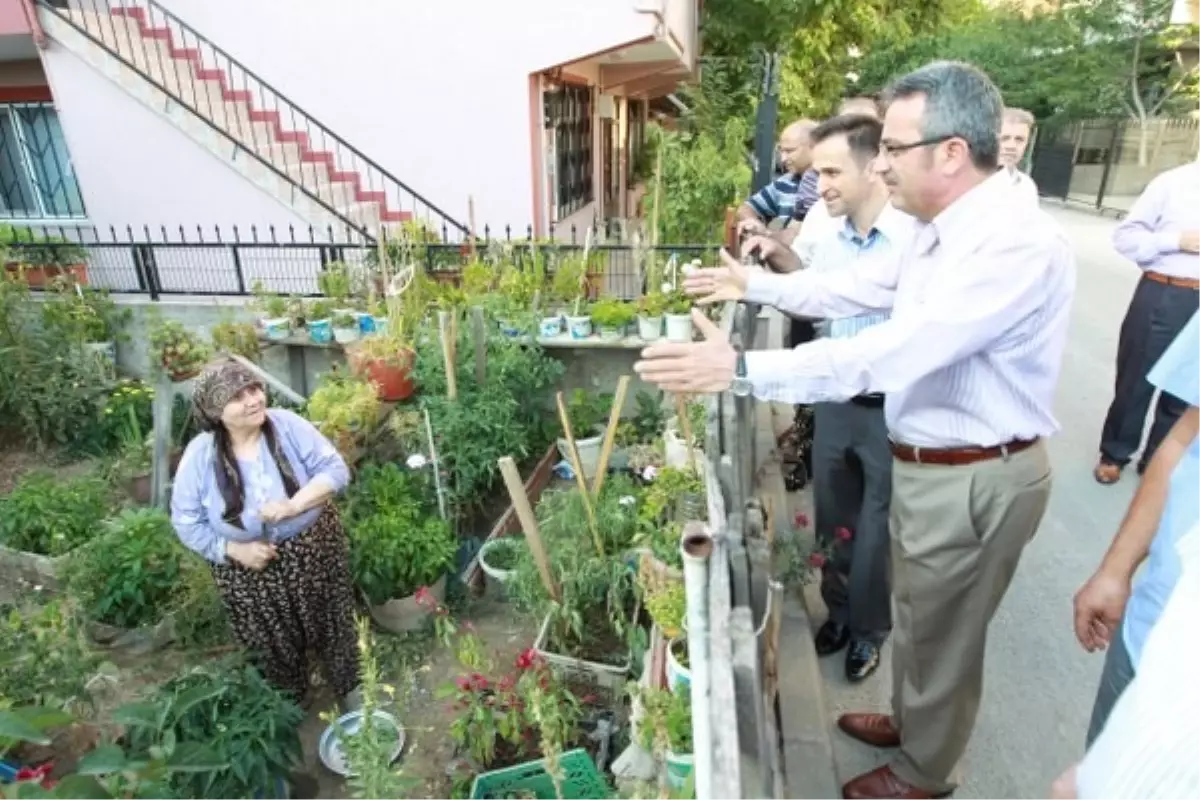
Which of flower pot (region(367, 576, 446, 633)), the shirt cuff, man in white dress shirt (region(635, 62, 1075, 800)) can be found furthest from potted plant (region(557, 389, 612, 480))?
man in white dress shirt (region(635, 62, 1075, 800))

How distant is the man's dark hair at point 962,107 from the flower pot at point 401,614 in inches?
120

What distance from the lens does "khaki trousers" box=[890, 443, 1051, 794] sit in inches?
76.6

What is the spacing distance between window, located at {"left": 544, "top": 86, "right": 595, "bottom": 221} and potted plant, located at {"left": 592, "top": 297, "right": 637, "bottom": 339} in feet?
14.4

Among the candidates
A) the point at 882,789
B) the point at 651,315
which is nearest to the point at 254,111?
the point at 651,315

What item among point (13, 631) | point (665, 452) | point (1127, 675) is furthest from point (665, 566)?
point (13, 631)

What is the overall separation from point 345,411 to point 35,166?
25.7 ft

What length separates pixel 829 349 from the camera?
176 cm

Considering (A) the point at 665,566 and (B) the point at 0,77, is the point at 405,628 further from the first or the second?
(B) the point at 0,77

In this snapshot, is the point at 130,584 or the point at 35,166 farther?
the point at 35,166

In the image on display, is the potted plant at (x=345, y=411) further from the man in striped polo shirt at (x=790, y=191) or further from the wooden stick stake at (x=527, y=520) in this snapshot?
the man in striped polo shirt at (x=790, y=191)

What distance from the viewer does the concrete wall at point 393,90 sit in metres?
7.61

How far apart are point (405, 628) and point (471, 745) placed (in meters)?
1.20

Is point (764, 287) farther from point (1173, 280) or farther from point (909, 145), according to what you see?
point (1173, 280)

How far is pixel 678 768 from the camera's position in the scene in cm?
205
